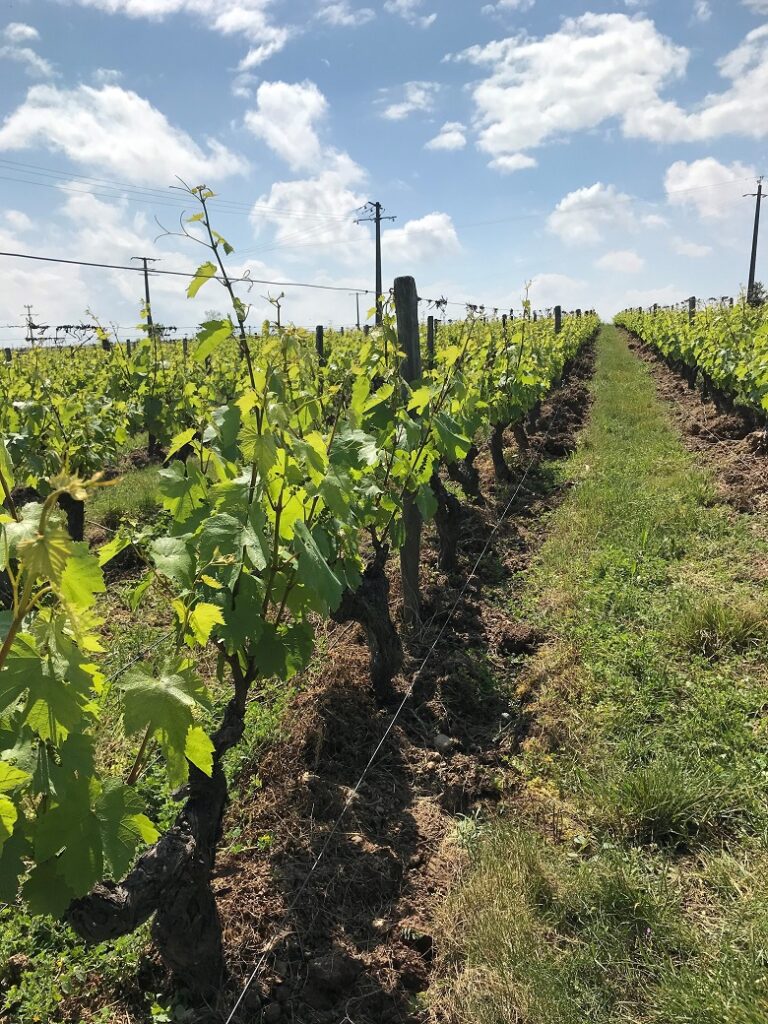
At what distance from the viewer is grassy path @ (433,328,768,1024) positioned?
6.41 ft

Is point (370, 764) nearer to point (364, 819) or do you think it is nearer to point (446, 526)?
point (364, 819)

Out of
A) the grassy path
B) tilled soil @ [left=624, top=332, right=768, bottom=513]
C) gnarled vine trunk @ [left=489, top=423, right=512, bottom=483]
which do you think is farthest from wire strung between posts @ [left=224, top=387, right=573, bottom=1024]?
tilled soil @ [left=624, top=332, right=768, bottom=513]

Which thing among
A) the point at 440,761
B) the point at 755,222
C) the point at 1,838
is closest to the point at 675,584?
the point at 440,761

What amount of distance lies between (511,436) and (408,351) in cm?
653

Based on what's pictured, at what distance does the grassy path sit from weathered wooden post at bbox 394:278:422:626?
0.85m

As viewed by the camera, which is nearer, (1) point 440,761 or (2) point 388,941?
(2) point 388,941

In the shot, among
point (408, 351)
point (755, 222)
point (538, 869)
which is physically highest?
point (755, 222)

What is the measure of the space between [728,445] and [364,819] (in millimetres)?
7535

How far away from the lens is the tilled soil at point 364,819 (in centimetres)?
212

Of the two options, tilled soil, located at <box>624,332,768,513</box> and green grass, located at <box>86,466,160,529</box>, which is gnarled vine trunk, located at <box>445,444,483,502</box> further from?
green grass, located at <box>86,466,160,529</box>

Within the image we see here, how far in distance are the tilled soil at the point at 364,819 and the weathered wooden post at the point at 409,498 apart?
0.70 feet

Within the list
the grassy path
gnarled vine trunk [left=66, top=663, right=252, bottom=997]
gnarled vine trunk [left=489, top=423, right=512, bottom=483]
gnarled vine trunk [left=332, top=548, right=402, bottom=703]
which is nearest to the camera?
gnarled vine trunk [left=66, top=663, right=252, bottom=997]

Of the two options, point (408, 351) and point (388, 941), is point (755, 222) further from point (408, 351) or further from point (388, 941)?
point (388, 941)

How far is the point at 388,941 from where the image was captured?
2252 mm
